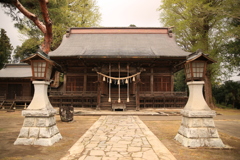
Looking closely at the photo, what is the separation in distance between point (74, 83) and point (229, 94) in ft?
58.2

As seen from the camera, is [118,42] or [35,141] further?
[118,42]

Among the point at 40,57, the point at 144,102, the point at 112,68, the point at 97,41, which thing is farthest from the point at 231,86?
the point at 40,57

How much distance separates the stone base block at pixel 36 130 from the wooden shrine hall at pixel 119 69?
26.3 feet

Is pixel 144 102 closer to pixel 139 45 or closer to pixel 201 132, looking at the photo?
pixel 139 45

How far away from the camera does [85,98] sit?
47.6 feet

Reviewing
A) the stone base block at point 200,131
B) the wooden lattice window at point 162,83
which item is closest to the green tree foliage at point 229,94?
the wooden lattice window at point 162,83

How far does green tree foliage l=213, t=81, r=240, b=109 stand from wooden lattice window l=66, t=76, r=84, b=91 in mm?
17042

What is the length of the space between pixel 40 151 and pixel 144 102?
11.4m

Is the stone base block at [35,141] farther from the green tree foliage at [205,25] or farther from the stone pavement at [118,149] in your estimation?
the green tree foliage at [205,25]

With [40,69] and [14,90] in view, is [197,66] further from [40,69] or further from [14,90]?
[14,90]

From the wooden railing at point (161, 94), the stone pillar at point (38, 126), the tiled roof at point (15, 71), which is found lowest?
the stone pillar at point (38, 126)

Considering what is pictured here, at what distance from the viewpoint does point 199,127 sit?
14.9 feet

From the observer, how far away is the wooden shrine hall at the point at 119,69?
13.4 m

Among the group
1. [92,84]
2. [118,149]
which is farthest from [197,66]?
[92,84]
